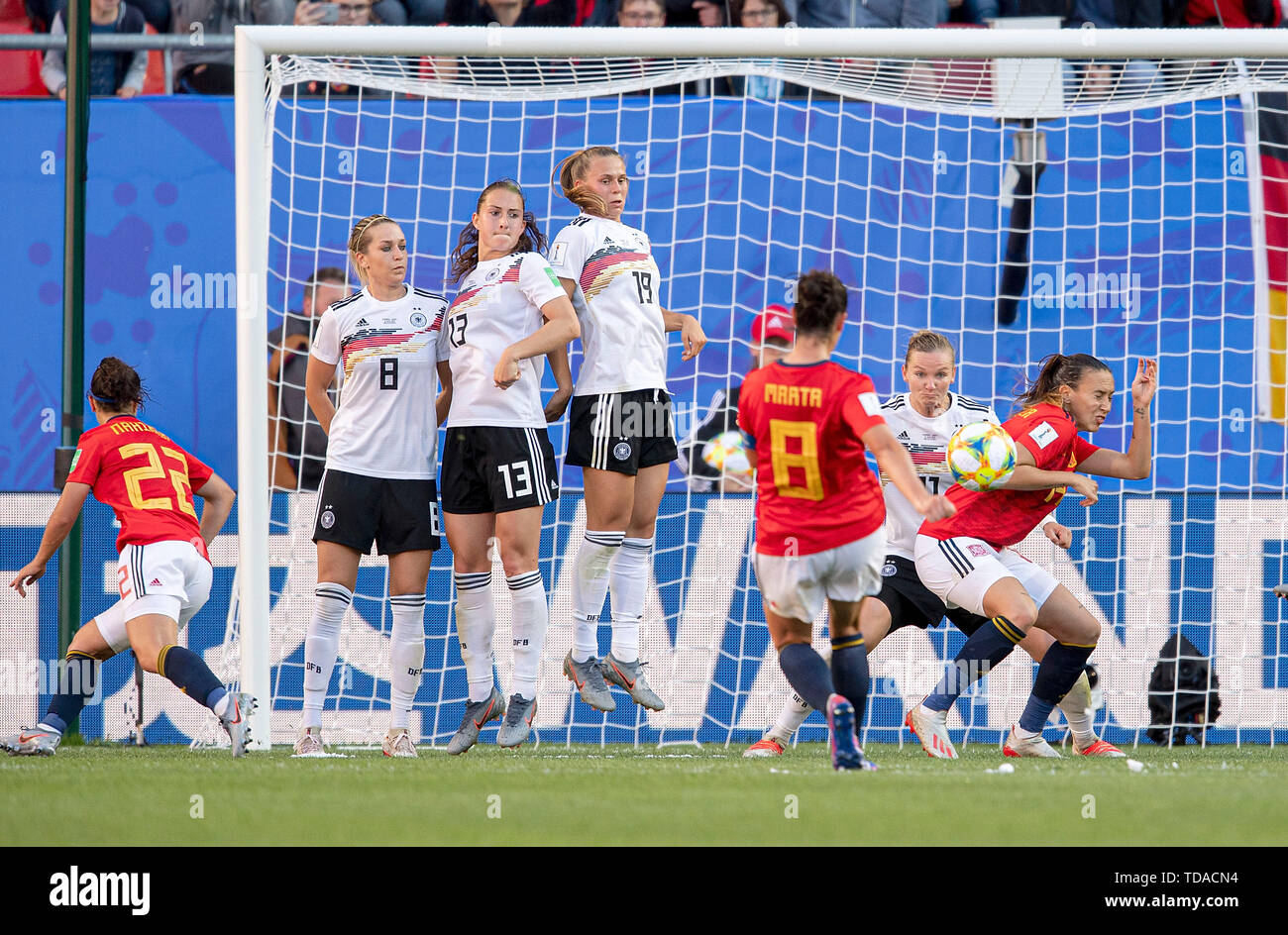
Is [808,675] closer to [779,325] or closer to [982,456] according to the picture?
[982,456]

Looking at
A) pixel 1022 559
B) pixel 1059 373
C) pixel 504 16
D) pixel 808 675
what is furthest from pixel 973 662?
pixel 504 16

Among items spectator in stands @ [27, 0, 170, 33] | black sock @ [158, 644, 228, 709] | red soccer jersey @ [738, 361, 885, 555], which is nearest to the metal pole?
black sock @ [158, 644, 228, 709]

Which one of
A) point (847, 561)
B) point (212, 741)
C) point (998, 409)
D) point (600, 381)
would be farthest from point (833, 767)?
point (998, 409)

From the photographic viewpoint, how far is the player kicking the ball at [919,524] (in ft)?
20.1

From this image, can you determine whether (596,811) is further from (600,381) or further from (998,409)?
(998,409)

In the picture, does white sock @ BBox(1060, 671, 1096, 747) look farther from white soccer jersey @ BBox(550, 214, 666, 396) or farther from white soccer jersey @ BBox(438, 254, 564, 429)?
white soccer jersey @ BBox(438, 254, 564, 429)

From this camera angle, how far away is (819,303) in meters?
4.46

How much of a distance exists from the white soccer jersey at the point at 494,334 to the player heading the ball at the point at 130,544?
3.86 feet

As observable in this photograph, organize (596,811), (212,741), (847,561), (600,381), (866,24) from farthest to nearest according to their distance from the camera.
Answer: (866,24), (212,741), (600,381), (847,561), (596,811)

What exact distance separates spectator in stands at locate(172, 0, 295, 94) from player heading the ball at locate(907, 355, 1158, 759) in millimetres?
5365

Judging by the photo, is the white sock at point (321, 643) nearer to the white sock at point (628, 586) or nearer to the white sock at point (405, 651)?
the white sock at point (405, 651)

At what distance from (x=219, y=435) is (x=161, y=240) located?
1194 mm

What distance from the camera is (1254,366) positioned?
779 cm

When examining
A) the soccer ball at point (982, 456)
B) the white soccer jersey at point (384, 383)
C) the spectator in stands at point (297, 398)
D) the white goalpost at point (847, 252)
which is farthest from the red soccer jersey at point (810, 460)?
the spectator in stands at point (297, 398)
